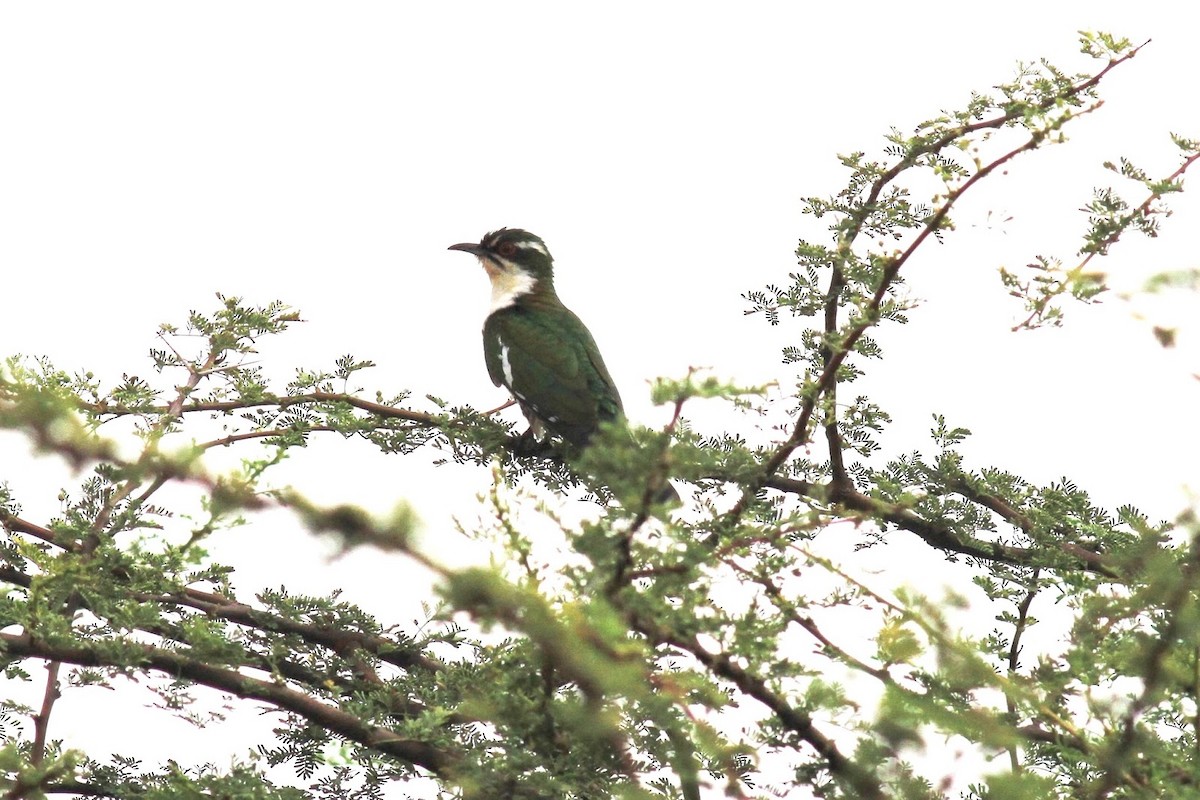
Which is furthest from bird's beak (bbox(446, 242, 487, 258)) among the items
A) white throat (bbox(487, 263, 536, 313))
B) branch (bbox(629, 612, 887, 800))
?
branch (bbox(629, 612, 887, 800))

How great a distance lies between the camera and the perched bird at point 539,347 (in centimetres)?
688

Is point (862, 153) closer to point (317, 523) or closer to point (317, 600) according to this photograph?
point (317, 600)

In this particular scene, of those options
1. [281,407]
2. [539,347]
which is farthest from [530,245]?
[281,407]

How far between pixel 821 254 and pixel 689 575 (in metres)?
1.96

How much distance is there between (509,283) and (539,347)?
55.5 inches

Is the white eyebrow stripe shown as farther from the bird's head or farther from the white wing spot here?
the white wing spot

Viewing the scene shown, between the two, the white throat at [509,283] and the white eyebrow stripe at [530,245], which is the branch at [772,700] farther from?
the white eyebrow stripe at [530,245]

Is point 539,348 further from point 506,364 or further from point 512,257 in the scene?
point 512,257

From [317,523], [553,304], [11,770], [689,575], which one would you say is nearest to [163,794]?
[11,770]

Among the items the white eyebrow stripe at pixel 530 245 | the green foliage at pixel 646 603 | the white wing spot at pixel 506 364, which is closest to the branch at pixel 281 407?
the green foliage at pixel 646 603

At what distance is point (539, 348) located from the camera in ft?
24.4

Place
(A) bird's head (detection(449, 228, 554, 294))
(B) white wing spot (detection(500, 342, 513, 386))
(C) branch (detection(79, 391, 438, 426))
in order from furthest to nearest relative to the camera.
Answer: (A) bird's head (detection(449, 228, 554, 294)) → (B) white wing spot (detection(500, 342, 513, 386)) → (C) branch (detection(79, 391, 438, 426))

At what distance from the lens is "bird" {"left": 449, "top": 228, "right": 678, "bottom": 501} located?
22.5ft

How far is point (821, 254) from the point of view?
3.93m
